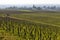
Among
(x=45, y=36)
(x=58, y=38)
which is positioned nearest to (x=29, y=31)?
(x=45, y=36)

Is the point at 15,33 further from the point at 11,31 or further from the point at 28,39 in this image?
the point at 28,39

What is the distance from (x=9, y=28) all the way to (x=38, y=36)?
11698 mm

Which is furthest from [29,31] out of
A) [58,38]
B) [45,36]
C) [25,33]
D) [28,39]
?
[58,38]

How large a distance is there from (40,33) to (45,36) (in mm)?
2006

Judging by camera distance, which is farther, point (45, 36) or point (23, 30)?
point (23, 30)

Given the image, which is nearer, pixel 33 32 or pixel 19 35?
pixel 33 32

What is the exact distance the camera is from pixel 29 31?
106 ft

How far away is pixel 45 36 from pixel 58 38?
2506 mm

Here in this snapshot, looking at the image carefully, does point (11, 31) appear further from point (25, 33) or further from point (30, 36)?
point (30, 36)

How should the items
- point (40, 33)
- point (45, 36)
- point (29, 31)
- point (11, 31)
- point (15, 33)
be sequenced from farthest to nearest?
point (11, 31), point (15, 33), point (29, 31), point (40, 33), point (45, 36)

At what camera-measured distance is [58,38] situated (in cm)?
2622

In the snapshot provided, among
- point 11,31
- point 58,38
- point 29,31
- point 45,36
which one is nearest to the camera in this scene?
point 58,38

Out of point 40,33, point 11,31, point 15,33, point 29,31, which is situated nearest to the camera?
point 40,33

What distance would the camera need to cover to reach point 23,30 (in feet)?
110
